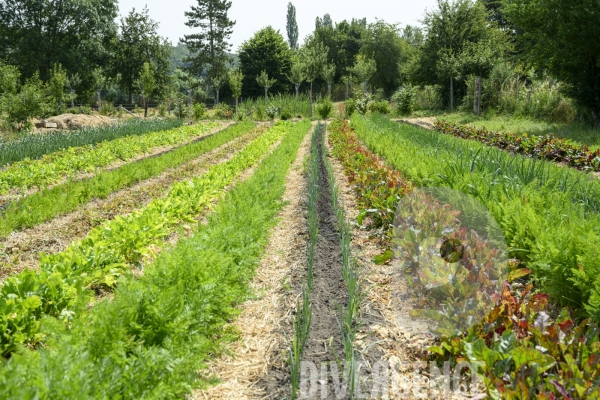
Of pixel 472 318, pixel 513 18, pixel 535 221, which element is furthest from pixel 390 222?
pixel 513 18

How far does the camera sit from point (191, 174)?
405 inches

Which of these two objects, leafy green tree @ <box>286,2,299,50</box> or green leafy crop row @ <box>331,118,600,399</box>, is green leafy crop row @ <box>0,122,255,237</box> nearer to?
green leafy crop row @ <box>331,118,600,399</box>

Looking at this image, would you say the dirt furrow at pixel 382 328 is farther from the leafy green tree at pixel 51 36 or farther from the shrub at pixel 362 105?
the leafy green tree at pixel 51 36

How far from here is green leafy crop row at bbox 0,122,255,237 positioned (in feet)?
19.0

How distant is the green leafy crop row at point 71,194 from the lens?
228 inches

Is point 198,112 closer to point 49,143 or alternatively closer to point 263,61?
point 263,61

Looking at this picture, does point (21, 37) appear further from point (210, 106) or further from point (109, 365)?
point (109, 365)

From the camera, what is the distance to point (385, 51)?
4431cm

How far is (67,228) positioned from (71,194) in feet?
4.11

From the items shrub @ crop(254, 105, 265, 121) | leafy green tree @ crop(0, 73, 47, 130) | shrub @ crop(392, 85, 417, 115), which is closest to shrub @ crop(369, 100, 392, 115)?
shrub @ crop(392, 85, 417, 115)

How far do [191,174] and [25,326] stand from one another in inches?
299

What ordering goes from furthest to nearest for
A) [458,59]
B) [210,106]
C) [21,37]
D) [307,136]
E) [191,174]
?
[210,106], [21,37], [458,59], [307,136], [191,174]

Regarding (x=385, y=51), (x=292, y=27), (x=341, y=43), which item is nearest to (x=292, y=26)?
(x=292, y=27)

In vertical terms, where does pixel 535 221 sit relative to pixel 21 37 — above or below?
below
